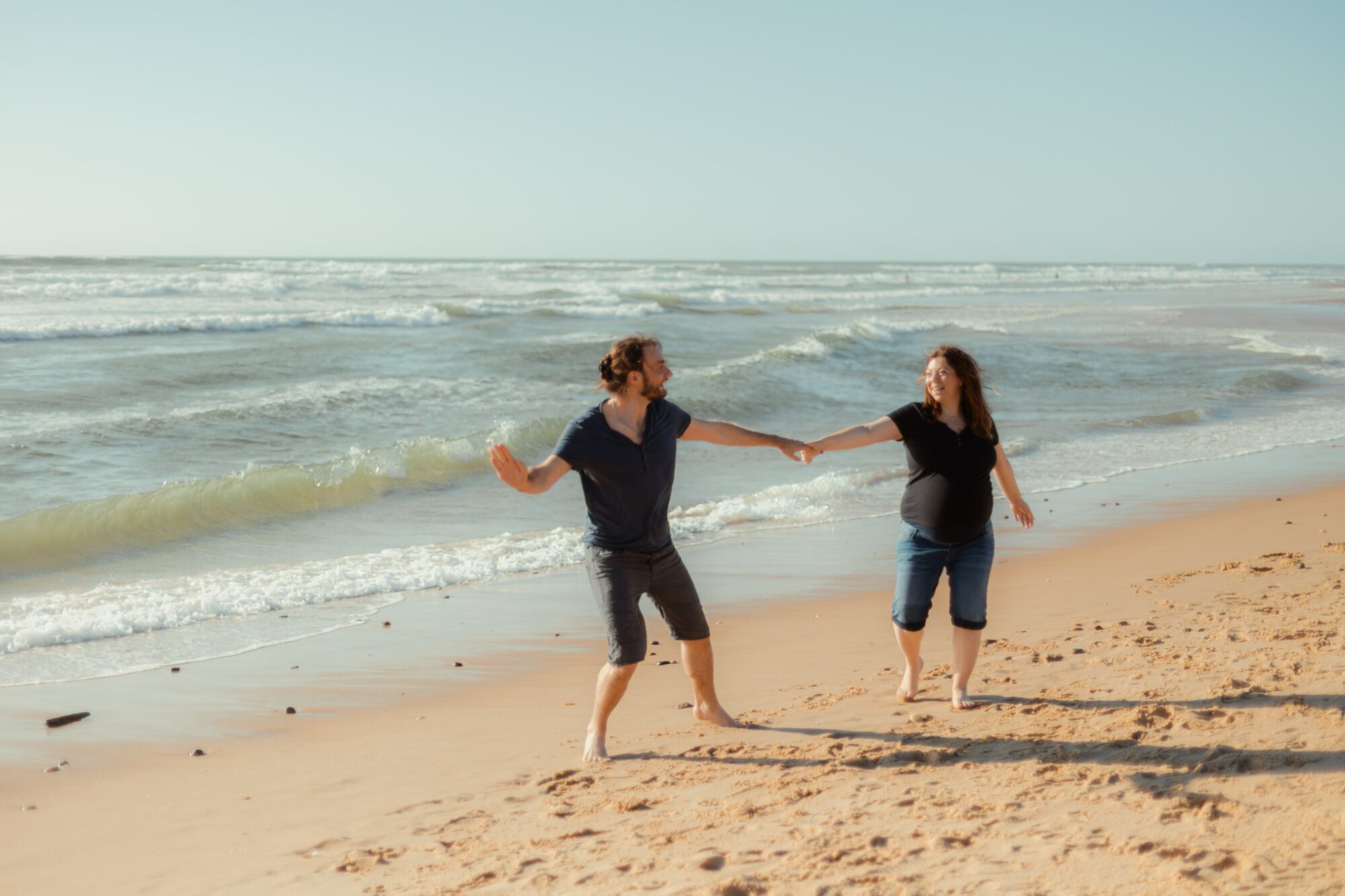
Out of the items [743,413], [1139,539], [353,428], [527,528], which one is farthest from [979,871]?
[743,413]

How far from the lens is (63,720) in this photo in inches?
Answer: 207

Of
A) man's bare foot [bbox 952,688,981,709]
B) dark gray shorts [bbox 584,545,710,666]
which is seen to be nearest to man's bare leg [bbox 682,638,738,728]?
dark gray shorts [bbox 584,545,710,666]

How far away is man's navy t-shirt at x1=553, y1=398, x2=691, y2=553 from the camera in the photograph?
4.45m

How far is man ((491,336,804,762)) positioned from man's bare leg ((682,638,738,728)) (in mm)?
269

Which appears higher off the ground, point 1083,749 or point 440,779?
point 1083,749

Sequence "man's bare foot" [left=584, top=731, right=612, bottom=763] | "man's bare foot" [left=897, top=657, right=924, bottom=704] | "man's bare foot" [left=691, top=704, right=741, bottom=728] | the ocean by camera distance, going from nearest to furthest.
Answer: "man's bare foot" [left=584, top=731, right=612, bottom=763], "man's bare foot" [left=691, top=704, right=741, bottom=728], "man's bare foot" [left=897, top=657, right=924, bottom=704], the ocean

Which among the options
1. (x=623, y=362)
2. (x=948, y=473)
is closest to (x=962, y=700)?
(x=948, y=473)

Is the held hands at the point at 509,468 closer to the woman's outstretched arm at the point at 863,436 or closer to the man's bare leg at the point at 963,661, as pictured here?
the woman's outstretched arm at the point at 863,436

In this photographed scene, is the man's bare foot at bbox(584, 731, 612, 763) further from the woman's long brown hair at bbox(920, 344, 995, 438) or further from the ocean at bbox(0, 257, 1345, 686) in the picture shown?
the ocean at bbox(0, 257, 1345, 686)

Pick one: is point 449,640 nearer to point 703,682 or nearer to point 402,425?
point 703,682

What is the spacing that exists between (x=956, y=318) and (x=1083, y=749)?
3623 centimetres

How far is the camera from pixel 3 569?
854 centimetres

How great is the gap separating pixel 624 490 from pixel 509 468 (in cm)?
49

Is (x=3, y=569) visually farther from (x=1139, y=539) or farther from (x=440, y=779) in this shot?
(x=1139, y=539)
